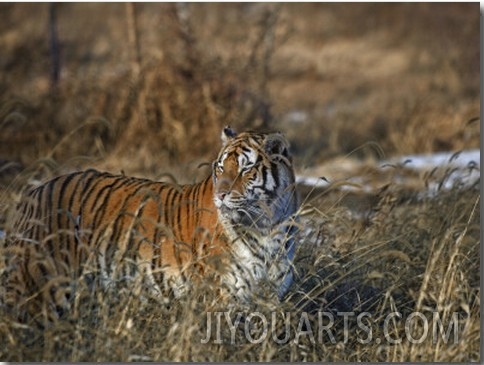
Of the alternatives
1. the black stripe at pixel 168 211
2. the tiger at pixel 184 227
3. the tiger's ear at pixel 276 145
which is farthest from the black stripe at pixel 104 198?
the tiger's ear at pixel 276 145

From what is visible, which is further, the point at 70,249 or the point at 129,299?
the point at 70,249

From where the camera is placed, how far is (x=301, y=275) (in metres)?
5.53

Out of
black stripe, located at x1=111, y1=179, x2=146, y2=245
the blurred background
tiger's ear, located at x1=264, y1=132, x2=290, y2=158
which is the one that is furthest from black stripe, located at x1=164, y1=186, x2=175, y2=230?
the blurred background

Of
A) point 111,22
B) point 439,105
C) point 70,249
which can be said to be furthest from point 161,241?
point 111,22

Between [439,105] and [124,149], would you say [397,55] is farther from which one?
[124,149]

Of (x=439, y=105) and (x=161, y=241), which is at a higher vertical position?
(x=161, y=241)

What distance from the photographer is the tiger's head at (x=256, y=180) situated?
516cm

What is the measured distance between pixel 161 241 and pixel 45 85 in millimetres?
8518

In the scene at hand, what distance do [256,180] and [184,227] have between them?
51 cm

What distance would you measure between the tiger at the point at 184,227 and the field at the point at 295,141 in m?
0.13

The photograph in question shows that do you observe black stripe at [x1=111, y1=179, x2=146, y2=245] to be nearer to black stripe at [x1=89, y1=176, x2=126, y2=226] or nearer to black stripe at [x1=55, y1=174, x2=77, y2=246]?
black stripe at [x1=89, y1=176, x2=126, y2=226]

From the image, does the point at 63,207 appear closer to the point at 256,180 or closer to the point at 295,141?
the point at 256,180

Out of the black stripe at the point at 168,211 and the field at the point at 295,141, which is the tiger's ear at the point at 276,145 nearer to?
the field at the point at 295,141

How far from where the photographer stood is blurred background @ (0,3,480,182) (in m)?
11.4
